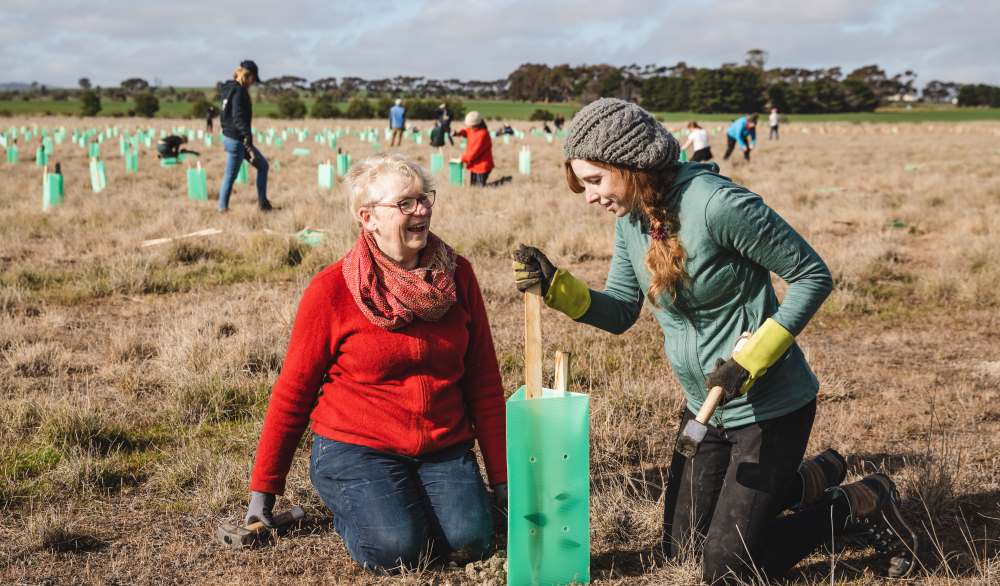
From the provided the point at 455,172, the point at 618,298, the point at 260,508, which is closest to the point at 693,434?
the point at 618,298

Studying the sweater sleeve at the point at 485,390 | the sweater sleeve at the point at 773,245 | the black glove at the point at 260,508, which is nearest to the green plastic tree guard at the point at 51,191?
the black glove at the point at 260,508

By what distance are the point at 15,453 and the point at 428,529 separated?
2.02m

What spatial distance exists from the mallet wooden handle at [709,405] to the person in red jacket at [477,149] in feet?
37.1

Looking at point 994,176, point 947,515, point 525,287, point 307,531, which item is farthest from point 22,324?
point 994,176

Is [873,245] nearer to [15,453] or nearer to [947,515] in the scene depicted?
[947,515]

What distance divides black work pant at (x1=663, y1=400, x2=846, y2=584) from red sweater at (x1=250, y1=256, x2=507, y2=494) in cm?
70

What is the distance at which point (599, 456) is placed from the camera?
3666mm

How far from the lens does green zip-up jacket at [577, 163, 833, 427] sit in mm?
2455

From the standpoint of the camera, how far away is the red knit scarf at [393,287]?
2.72 metres

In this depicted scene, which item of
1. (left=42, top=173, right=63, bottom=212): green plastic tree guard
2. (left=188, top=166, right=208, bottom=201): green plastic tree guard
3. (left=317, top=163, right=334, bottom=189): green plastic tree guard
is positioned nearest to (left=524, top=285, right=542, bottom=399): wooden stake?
(left=42, top=173, right=63, bottom=212): green plastic tree guard

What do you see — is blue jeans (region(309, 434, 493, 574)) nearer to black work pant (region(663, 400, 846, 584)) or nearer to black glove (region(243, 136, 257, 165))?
black work pant (region(663, 400, 846, 584))

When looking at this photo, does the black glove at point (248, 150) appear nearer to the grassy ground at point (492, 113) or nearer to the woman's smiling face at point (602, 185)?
the woman's smiling face at point (602, 185)

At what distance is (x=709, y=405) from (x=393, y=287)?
42.5 inches

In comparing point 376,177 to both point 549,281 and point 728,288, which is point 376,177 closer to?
point 549,281
